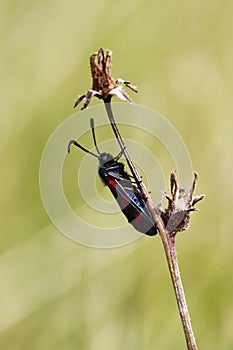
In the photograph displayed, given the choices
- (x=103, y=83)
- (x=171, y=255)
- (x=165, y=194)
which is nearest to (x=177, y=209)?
(x=165, y=194)

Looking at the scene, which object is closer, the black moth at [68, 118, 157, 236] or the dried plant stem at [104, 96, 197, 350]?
the dried plant stem at [104, 96, 197, 350]

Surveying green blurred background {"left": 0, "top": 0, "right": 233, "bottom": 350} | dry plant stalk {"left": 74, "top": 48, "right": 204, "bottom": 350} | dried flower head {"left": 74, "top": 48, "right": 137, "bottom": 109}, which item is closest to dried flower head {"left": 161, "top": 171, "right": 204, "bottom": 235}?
dry plant stalk {"left": 74, "top": 48, "right": 204, "bottom": 350}

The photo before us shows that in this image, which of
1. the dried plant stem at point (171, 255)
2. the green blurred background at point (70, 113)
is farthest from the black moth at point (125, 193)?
the green blurred background at point (70, 113)

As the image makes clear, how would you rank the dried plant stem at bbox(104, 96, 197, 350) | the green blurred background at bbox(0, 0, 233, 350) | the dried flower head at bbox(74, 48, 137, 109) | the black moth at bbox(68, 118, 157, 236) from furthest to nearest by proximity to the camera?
1. the green blurred background at bbox(0, 0, 233, 350)
2. the black moth at bbox(68, 118, 157, 236)
3. the dried flower head at bbox(74, 48, 137, 109)
4. the dried plant stem at bbox(104, 96, 197, 350)

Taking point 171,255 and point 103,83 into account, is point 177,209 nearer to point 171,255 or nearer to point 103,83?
point 171,255

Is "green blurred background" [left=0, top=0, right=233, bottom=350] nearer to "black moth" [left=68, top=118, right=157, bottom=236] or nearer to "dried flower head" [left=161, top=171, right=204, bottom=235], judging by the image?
"black moth" [left=68, top=118, right=157, bottom=236]

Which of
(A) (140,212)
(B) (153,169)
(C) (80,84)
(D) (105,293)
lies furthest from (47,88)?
(A) (140,212)
